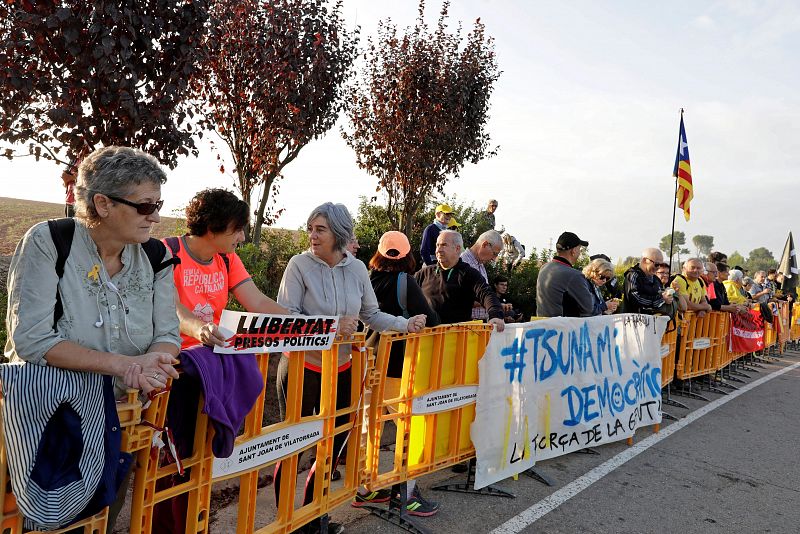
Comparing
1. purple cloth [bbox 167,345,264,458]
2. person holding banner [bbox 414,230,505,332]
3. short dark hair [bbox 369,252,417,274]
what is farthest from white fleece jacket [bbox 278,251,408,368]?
person holding banner [bbox 414,230,505,332]

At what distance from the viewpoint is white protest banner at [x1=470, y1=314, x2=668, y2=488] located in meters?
4.55

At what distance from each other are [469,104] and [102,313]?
38.9ft

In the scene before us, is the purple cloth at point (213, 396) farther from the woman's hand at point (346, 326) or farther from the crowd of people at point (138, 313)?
the woman's hand at point (346, 326)

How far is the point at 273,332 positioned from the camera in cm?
290

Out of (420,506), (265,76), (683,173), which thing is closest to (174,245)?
(420,506)

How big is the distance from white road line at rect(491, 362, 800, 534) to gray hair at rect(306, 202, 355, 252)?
212cm

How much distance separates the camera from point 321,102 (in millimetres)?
10234

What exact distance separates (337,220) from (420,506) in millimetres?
2037

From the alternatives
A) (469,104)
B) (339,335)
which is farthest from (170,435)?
(469,104)

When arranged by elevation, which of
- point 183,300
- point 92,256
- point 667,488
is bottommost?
point 667,488

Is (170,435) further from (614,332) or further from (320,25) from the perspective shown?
(320,25)

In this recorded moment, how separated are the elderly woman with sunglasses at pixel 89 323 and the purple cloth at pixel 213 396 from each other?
0.46 ft

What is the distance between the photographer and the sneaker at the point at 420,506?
13.1 feet

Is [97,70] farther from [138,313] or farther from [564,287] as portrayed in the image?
[564,287]
